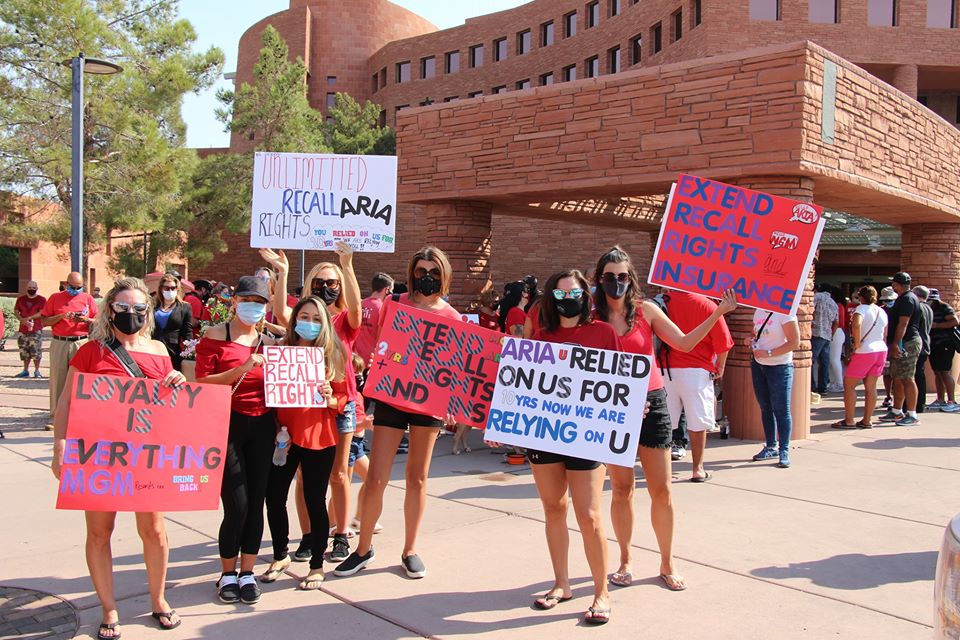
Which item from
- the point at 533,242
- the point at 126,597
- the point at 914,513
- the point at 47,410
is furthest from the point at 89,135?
the point at 914,513

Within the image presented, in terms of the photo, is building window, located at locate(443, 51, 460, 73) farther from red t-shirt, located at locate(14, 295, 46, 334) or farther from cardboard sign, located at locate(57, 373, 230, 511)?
cardboard sign, located at locate(57, 373, 230, 511)

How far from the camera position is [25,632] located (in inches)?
155

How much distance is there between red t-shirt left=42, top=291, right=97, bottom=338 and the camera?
9.18 m

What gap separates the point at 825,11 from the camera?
100 ft

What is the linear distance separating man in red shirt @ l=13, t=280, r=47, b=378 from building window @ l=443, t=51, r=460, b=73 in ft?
116

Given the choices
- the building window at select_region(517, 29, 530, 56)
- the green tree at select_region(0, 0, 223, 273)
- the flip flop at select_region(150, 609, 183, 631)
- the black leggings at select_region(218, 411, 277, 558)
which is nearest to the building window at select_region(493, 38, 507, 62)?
the building window at select_region(517, 29, 530, 56)

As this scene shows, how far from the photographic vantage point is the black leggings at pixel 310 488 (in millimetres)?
4586

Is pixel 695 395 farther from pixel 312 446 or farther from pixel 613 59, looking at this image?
pixel 613 59

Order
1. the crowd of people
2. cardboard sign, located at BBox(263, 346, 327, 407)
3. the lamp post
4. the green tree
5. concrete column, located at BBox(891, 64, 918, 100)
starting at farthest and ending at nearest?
concrete column, located at BBox(891, 64, 918, 100), the green tree, the lamp post, cardboard sign, located at BBox(263, 346, 327, 407), the crowd of people

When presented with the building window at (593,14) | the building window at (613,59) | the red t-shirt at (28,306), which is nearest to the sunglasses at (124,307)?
the red t-shirt at (28,306)

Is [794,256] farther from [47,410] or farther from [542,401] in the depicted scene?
[47,410]

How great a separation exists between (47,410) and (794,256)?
10100 mm

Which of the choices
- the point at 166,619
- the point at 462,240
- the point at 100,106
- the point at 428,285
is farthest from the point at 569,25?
the point at 166,619

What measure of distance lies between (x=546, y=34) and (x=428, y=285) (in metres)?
40.2
